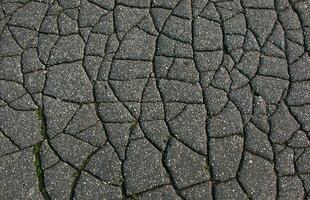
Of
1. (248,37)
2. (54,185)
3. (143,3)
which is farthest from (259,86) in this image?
(54,185)

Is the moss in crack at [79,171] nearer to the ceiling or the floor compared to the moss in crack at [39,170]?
nearer to the ceiling

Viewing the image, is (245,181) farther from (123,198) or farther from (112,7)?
(112,7)

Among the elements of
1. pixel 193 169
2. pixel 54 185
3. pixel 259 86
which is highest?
pixel 259 86

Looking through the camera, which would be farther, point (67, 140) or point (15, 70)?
point (15, 70)

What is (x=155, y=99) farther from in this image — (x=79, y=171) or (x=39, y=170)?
(x=39, y=170)

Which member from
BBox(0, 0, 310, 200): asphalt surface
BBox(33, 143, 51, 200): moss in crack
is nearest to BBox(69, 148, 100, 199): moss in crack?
BBox(0, 0, 310, 200): asphalt surface

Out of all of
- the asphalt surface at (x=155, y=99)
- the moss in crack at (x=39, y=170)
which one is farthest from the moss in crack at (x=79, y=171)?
the moss in crack at (x=39, y=170)

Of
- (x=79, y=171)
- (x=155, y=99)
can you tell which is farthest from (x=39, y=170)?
(x=155, y=99)

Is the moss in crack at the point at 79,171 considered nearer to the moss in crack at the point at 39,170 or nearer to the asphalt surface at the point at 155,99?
the asphalt surface at the point at 155,99

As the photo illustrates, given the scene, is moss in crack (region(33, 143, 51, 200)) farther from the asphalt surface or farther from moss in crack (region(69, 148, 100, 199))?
moss in crack (region(69, 148, 100, 199))
